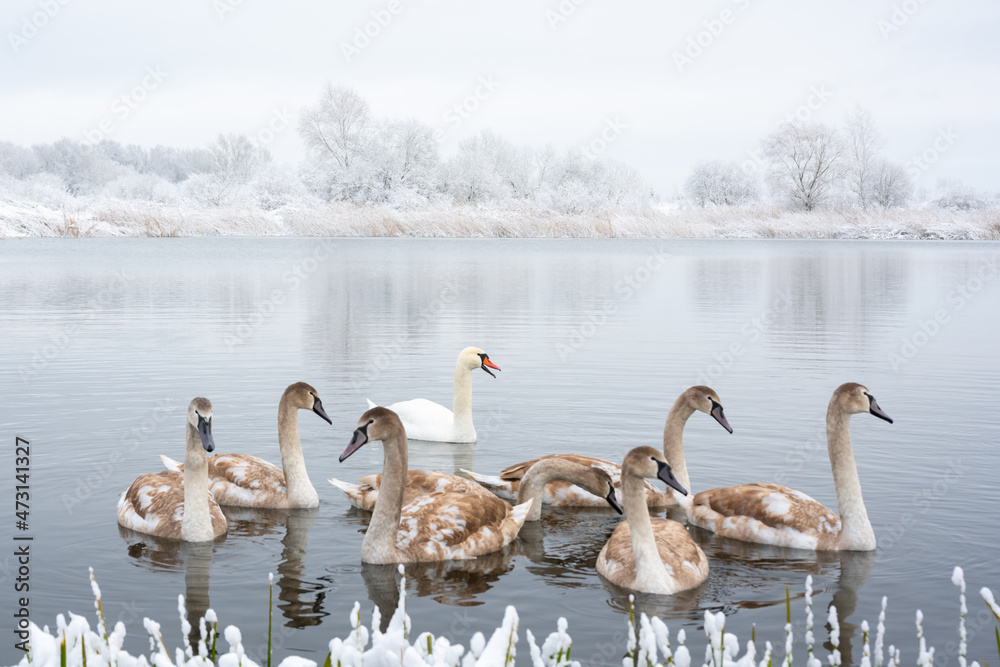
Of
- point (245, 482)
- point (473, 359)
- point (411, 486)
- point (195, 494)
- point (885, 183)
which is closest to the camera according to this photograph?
point (195, 494)

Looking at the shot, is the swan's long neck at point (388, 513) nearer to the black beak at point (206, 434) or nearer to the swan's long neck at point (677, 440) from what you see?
the black beak at point (206, 434)

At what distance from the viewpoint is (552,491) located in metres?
8.35

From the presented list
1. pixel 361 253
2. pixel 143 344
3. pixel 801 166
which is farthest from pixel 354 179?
pixel 143 344

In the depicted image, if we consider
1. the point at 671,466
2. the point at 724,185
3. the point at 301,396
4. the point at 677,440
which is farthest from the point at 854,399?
the point at 724,185

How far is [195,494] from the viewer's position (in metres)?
7.11

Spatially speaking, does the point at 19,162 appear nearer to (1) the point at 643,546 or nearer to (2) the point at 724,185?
(2) the point at 724,185

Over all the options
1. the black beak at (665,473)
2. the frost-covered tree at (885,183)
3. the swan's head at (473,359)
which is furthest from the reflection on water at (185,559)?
the frost-covered tree at (885,183)

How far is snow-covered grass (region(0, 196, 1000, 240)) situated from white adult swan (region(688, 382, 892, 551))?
154 feet

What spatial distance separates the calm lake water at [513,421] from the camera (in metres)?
6.09

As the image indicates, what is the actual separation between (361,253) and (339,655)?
134ft

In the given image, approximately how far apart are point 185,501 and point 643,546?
10.5ft

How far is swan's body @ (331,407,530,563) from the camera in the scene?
265 inches

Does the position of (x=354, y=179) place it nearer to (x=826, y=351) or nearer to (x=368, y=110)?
(x=368, y=110)

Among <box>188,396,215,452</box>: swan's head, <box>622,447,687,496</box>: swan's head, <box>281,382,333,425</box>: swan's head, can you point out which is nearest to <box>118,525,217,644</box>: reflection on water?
<box>188,396,215,452</box>: swan's head
